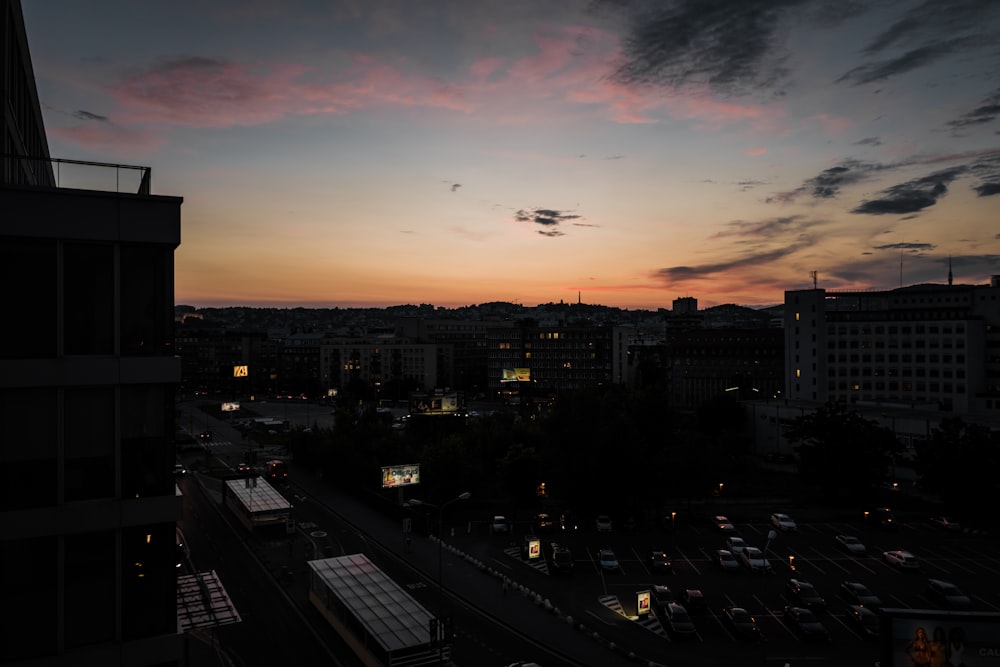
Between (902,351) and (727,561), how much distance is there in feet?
256

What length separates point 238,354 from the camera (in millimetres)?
192375

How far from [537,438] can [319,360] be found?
135m

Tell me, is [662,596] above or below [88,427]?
below

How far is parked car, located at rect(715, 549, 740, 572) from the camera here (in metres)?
40.6

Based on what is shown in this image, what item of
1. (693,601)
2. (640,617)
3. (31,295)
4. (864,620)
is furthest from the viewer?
(693,601)

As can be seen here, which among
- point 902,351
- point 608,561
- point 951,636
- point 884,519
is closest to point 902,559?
point 884,519

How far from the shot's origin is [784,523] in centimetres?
5062

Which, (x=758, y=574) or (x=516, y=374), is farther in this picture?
(x=516, y=374)

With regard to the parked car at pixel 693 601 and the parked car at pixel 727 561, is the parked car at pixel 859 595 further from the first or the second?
the parked car at pixel 693 601

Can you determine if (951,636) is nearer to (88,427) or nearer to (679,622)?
(679,622)

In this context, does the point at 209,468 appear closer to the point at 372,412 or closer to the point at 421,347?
the point at 372,412

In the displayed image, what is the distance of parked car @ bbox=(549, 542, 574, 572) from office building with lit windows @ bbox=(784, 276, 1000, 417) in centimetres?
7012

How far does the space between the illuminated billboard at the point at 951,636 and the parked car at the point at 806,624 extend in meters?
13.9

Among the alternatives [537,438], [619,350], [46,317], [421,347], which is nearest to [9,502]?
[46,317]
